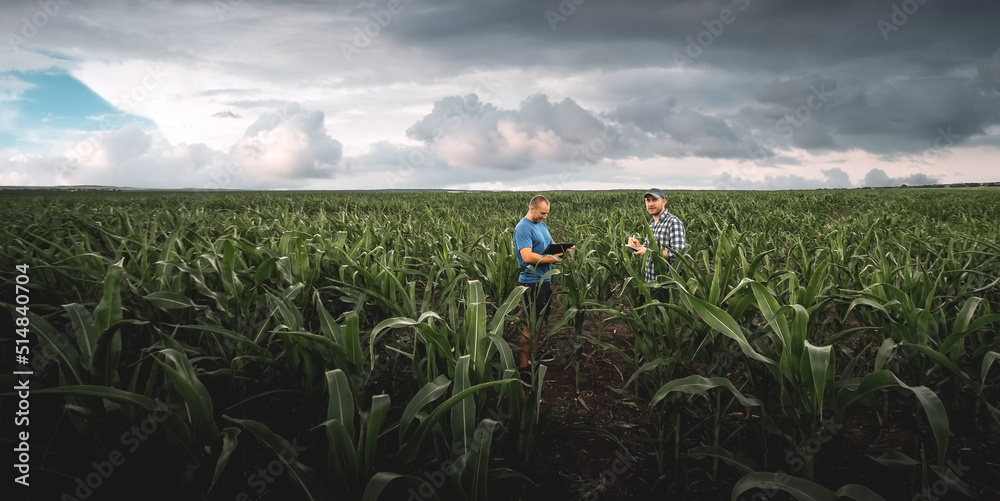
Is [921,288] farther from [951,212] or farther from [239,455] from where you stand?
[951,212]

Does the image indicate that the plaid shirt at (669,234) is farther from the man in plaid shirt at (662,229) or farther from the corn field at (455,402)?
the corn field at (455,402)

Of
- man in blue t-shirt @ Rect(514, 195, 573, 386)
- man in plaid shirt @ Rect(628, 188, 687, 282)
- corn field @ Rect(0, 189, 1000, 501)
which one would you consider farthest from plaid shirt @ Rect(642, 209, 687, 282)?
corn field @ Rect(0, 189, 1000, 501)

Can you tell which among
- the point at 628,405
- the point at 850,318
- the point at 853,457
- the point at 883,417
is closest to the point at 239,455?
the point at 628,405

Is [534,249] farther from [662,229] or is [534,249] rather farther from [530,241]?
[662,229]

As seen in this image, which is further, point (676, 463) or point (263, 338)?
point (263, 338)

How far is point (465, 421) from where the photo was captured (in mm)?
1722

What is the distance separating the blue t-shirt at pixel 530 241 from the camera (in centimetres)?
421

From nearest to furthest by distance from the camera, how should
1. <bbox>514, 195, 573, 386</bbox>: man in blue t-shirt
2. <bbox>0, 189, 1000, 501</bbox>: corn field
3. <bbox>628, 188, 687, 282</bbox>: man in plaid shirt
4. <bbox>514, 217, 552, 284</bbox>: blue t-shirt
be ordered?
<bbox>0, 189, 1000, 501</bbox>: corn field → <bbox>514, 195, 573, 386</bbox>: man in blue t-shirt → <bbox>514, 217, 552, 284</bbox>: blue t-shirt → <bbox>628, 188, 687, 282</bbox>: man in plaid shirt

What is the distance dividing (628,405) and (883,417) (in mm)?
1553

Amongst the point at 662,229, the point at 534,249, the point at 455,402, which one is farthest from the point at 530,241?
the point at 455,402

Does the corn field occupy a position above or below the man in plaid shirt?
below

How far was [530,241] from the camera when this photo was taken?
14.0 feet

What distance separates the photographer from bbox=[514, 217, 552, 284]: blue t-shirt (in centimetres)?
421

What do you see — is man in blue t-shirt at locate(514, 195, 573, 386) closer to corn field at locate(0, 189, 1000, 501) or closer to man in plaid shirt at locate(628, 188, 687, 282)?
corn field at locate(0, 189, 1000, 501)
